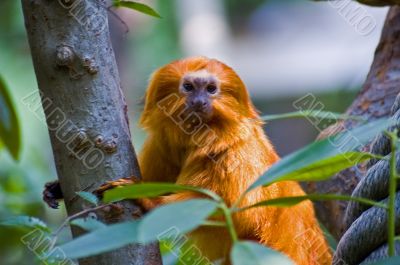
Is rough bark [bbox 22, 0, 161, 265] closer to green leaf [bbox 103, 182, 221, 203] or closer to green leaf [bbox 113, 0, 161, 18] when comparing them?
green leaf [bbox 113, 0, 161, 18]

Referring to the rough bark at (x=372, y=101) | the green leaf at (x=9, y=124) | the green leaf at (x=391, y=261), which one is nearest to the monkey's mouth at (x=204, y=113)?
the rough bark at (x=372, y=101)

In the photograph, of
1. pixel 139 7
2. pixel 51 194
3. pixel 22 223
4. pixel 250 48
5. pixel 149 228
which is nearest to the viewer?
pixel 149 228

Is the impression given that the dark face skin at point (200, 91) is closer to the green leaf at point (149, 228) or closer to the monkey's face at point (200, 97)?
the monkey's face at point (200, 97)

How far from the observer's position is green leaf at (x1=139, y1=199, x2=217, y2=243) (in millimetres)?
871

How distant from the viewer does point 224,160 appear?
2.58 meters

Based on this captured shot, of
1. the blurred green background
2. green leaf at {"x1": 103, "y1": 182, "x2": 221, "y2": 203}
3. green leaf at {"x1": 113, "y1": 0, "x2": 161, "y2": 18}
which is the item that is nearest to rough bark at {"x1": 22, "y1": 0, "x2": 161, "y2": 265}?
green leaf at {"x1": 113, "y1": 0, "x2": 161, "y2": 18}

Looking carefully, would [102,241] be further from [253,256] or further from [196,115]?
Result: [196,115]

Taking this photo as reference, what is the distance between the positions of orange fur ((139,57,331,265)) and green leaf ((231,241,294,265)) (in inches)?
55.5

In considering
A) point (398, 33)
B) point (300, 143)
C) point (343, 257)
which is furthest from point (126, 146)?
point (300, 143)

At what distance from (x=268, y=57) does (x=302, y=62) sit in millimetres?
685

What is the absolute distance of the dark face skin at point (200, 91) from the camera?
8.70 ft

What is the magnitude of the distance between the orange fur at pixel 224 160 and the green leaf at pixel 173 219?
1383mm

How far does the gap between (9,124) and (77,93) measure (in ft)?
0.63

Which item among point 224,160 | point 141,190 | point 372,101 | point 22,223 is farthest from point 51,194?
point 141,190
